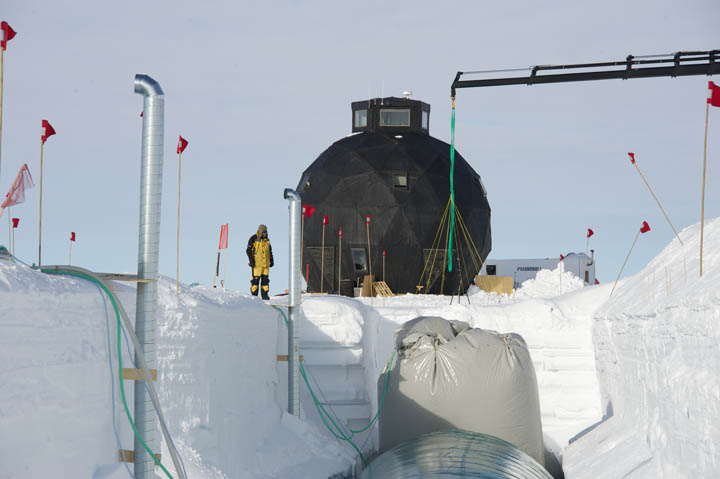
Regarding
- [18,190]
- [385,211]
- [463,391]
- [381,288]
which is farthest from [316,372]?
[385,211]

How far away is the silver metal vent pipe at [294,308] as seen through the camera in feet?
27.1

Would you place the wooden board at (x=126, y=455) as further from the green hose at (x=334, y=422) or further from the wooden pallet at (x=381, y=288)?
the wooden pallet at (x=381, y=288)

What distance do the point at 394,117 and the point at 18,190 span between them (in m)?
12.2

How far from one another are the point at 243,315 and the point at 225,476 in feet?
5.35

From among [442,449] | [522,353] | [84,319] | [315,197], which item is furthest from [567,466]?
[315,197]

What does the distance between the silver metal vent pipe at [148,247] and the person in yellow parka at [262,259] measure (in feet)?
20.3

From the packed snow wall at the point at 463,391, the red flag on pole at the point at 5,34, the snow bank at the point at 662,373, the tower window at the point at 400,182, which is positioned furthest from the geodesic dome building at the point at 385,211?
the red flag on pole at the point at 5,34

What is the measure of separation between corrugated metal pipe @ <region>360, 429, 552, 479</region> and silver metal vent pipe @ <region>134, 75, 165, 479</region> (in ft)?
7.08

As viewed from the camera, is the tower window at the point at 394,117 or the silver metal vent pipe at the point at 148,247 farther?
the tower window at the point at 394,117

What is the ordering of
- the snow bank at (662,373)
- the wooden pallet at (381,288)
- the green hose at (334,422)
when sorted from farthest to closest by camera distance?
the wooden pallet at (381,288)
the green hose at (334,422)
the snow bank at (662,373)

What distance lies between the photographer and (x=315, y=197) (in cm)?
1603

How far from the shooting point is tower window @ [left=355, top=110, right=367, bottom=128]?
56.5 ft

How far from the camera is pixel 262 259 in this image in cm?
1107

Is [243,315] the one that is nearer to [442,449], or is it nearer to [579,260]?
[442,449]
